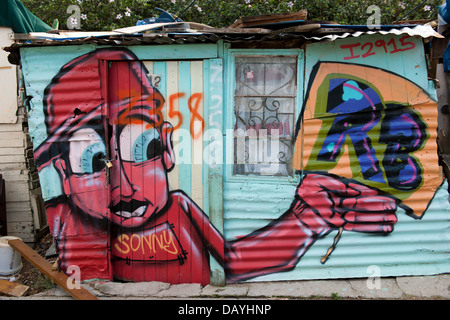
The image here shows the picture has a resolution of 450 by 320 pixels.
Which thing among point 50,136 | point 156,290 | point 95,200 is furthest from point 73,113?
point 156,290

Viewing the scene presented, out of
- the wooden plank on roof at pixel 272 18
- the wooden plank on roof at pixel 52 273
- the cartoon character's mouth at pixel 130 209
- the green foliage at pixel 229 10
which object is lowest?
the wooden plank on roof at pixel 52 273

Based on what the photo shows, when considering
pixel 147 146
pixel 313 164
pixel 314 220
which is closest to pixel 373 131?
pixel 313 164

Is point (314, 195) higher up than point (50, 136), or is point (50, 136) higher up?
point (50, 136)

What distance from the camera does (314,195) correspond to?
4215 mm

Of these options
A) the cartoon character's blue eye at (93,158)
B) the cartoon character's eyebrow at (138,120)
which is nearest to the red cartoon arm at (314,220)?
the cartoon character's eyebrow at (138,120)

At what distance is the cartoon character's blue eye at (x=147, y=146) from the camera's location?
167 inches

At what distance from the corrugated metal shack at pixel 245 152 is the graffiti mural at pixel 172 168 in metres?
0.01

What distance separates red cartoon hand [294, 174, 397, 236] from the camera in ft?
13.8

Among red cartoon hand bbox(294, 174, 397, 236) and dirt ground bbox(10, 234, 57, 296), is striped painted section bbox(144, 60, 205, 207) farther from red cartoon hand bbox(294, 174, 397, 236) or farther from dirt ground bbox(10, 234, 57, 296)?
dirt ground bbox(10, 234, 57, 296)

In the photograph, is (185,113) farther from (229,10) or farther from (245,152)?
(229,10)

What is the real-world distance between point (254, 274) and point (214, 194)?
3.58 ft

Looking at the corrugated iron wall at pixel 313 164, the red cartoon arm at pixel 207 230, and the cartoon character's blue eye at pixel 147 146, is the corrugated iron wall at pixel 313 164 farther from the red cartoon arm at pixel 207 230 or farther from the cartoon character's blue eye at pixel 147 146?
the cartoon character's blue eye at pixel 147 146

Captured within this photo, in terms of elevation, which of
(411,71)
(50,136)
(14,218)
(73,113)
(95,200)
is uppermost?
(411,71)

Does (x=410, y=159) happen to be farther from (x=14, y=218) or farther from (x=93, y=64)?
(x=14, y=218)
